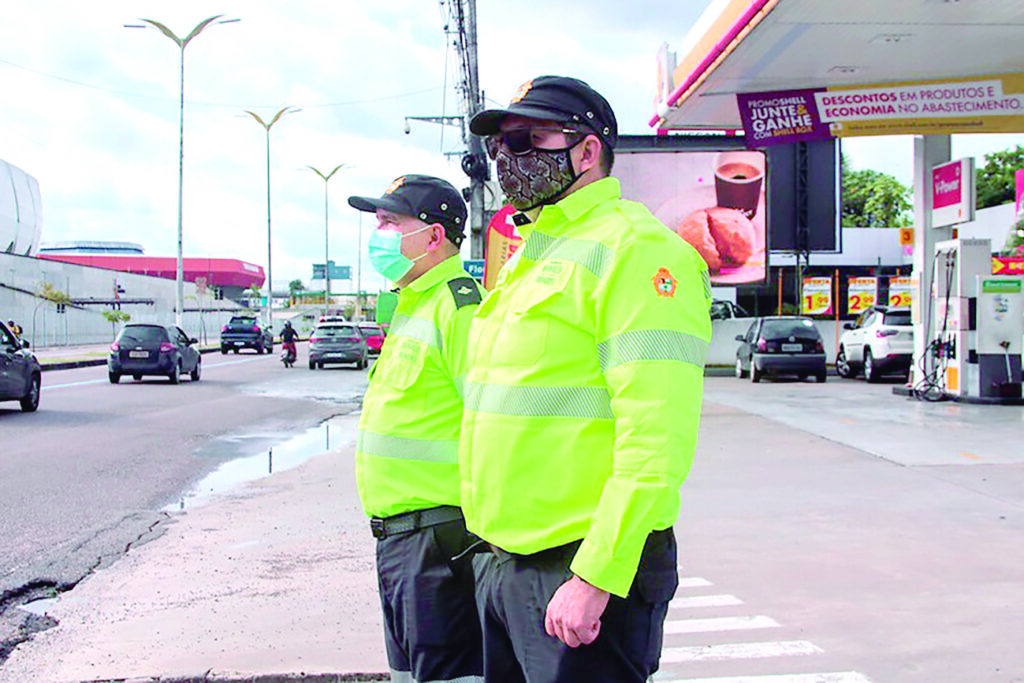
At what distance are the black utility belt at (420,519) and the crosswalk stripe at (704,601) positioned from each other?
269 cm

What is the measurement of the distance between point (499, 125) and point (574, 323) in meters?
0.60

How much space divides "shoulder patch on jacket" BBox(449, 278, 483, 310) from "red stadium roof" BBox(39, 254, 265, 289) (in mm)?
92683

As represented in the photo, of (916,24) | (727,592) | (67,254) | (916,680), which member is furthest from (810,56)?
(67,254)

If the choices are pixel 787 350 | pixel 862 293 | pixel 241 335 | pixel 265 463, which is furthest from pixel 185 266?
pixel 265 463

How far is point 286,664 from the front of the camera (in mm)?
4562

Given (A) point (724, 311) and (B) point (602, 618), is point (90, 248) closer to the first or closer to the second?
(A) point (724, 311)

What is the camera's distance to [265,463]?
1135cm

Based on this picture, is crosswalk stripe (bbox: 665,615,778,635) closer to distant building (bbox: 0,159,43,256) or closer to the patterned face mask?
the patterned face mask

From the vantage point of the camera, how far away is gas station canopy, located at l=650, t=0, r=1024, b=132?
12930 mm

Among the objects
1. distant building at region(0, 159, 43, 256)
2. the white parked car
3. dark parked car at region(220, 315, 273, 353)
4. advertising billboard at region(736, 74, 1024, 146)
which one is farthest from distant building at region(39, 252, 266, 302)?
advertising billboard at region(736, 74, 1024, 146)

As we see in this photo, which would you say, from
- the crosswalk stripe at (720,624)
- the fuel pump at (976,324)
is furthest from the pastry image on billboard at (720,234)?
the crosswalk stripe at (720,624)

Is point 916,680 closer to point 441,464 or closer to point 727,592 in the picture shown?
point 727,592

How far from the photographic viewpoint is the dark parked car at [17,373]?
51.6 ft

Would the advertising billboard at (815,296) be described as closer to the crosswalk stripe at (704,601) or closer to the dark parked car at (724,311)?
the dark parked car at (724,311)
